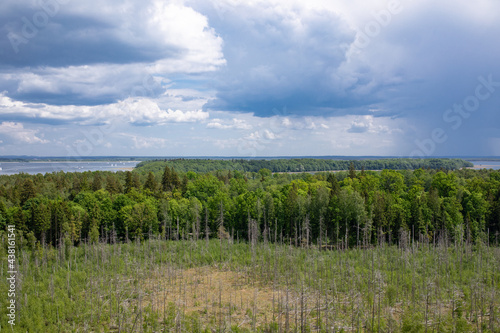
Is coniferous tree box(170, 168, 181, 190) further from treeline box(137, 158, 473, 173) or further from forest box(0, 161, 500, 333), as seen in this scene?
treeline box(137, 158, 473, 173)

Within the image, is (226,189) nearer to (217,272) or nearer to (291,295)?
(217,272)

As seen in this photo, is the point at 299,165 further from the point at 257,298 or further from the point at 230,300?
the point at 230,300

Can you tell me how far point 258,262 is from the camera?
36.7 meters

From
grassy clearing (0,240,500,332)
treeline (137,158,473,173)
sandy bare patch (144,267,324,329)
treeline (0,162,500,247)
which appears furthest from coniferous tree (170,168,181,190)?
treeline (137,158,473,173)

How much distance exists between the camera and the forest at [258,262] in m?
22.3

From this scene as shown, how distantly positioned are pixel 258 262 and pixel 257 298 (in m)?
9.71

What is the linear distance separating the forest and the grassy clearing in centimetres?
16

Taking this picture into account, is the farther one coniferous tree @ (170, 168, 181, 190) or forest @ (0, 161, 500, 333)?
coniferous tree @ (170, 168, 181, 190)

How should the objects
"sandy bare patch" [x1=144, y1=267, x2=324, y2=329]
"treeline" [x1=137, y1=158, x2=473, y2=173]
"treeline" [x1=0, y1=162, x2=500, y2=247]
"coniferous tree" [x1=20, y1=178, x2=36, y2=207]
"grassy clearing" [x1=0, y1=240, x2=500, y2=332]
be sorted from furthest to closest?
"treeline" [x1=137, y1=158, x2=473, y2=173]
"coniferous tree" [x1=20, y1=178, x2=36, y2=207]
"treeline" [x1=0, y1=162, x2=500, y2=247]
"sandy bare patch" [x1=144, y1=267, x2=324, y2=329]
"grassy clearing" [x1=0, y1=240, x2=500, y2=332]

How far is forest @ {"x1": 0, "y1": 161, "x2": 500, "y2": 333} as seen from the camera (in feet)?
73.0

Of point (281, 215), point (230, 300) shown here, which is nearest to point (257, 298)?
point (230, 300)

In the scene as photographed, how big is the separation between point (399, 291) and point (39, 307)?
2651 centimetres

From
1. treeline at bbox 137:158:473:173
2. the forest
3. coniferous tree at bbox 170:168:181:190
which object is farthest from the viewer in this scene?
treeline at bbox 137:158:473:173

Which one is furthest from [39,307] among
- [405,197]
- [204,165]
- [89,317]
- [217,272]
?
[204,165]
